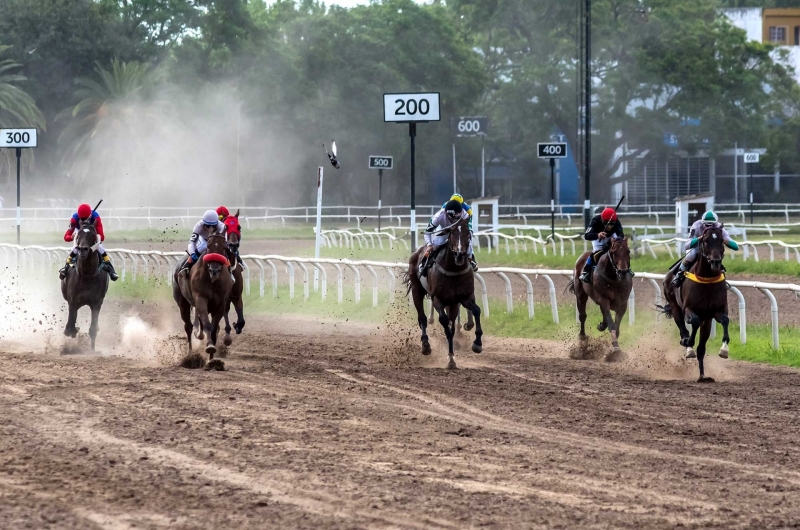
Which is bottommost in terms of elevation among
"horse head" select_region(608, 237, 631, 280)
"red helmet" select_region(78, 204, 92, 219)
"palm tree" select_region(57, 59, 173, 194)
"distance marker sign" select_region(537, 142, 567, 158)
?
"horse head" select_region(608, 237, 631, 280)

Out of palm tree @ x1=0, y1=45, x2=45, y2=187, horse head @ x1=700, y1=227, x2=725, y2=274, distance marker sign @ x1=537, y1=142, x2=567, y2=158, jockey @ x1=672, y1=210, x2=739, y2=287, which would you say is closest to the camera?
horse head @ x1=700, y1=227, x2=725, y2=274

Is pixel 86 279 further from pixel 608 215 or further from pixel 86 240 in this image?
pixel 608 215

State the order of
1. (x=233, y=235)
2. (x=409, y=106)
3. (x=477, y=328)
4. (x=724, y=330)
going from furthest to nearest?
(x=409, y=106), (x=233, y=235), (x=477, y=328), (x=724, y=330)

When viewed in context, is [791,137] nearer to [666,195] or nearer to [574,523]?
[666,195]

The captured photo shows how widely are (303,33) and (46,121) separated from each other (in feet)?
44.0

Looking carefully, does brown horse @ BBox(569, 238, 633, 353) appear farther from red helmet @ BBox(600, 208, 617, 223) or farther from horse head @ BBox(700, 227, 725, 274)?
horse head @ BBox(700, 227, 725, 274)

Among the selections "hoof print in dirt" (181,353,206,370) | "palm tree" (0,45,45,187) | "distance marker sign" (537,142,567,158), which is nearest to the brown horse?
"hoof print in dirt" (181,353,206,370)

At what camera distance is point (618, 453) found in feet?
26.4

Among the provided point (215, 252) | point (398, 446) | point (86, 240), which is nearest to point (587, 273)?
point (215, 252)

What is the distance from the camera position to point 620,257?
14273mm

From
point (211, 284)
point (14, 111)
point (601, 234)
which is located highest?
point (14, 111)

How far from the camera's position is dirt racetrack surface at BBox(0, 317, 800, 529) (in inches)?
251

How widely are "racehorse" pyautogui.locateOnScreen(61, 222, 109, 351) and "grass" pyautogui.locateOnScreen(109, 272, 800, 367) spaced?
459 centimetres

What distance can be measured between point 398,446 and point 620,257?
6.70m
